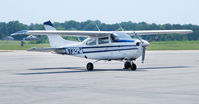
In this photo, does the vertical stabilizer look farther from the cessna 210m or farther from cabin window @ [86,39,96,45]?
cabin window @ [86,39,96,45]

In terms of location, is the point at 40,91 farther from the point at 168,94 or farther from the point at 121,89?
the point at 168,94

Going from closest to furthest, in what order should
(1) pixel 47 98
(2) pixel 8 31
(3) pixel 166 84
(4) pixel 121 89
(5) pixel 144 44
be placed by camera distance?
(1) pixel 47 98 < (4) pixel 121 89 < (3) pixel 166 84 < (5) pixel 144 44 < (2) pixel 8 31

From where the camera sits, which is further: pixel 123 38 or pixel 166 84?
pixel 123 38

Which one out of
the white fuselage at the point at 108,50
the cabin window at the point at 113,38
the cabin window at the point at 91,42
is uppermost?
the cabin window at the point at 113,38

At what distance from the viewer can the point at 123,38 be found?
21.6 m

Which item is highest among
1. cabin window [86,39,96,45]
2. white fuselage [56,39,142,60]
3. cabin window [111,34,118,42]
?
cabin window [111,34,118,42]

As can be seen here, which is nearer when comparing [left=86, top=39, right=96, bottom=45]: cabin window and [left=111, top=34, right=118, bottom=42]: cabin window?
[left=111, top=34, right=118, bottom=42]: cabin window

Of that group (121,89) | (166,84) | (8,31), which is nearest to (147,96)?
(121,89)

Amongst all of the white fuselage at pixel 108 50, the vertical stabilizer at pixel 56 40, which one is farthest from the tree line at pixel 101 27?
the white fuselage at pixel 108 50

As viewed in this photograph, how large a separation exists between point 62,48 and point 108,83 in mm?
8924

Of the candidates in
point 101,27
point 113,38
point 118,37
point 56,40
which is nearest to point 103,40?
point 113,38

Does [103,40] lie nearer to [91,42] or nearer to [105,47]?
[105,47]

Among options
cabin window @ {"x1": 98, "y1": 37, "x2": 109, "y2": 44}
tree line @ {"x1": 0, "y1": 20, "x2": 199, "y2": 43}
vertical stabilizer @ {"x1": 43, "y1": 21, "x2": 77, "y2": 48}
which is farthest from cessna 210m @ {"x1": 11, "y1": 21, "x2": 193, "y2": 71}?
tree line @ {"x1": 0, "y1": 20, "x2": 199, "y2": 43}

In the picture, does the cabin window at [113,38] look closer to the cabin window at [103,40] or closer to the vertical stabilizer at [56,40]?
the cabin window at [103,40]
